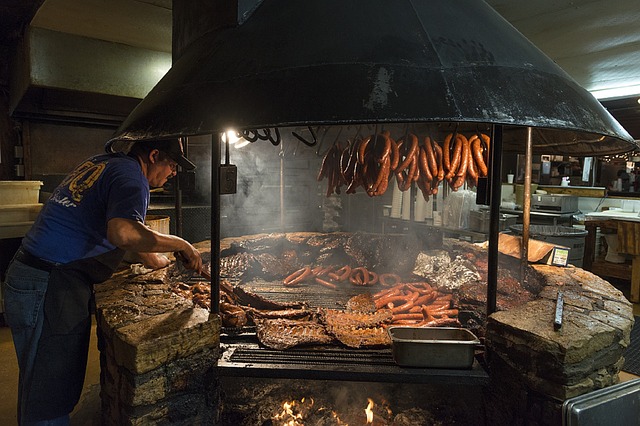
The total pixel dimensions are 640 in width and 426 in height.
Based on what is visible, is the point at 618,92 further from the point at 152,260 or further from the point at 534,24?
the point at 152,260

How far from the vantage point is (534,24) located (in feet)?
15.6

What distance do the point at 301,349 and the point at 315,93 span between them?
2.01 m

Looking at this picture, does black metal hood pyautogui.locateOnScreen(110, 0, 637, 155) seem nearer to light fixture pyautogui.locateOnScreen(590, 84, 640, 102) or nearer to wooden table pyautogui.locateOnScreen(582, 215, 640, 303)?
wooden table pyautogui.locateOnScreen(582, 215, 640, 303)

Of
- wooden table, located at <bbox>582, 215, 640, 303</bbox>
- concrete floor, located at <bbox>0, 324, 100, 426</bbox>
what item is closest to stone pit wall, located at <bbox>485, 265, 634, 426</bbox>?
concrete floor, located at <bbox>0, 324, 100, 426</bbox>

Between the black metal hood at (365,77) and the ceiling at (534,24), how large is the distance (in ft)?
9.47

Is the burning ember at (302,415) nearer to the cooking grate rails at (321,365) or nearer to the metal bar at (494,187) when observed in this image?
the cooking grate rails at (321,365)

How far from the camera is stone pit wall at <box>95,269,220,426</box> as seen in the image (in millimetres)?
2525

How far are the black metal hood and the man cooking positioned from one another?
912 millimetres

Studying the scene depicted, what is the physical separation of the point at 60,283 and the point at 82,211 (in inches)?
21.2

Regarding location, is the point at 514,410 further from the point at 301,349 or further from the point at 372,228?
the point at 372,228

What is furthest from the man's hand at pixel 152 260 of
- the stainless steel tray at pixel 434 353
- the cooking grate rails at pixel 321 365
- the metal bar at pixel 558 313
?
the metal bar at pixel 558 313

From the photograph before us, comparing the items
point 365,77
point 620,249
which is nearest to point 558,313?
point 365,77

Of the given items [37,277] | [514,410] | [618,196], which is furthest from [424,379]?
[618,196]

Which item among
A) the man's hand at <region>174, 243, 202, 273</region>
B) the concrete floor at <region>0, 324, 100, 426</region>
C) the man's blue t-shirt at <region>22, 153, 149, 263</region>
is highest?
the man's blue t-shirt at <region>22, 153, 149, 263</region>
